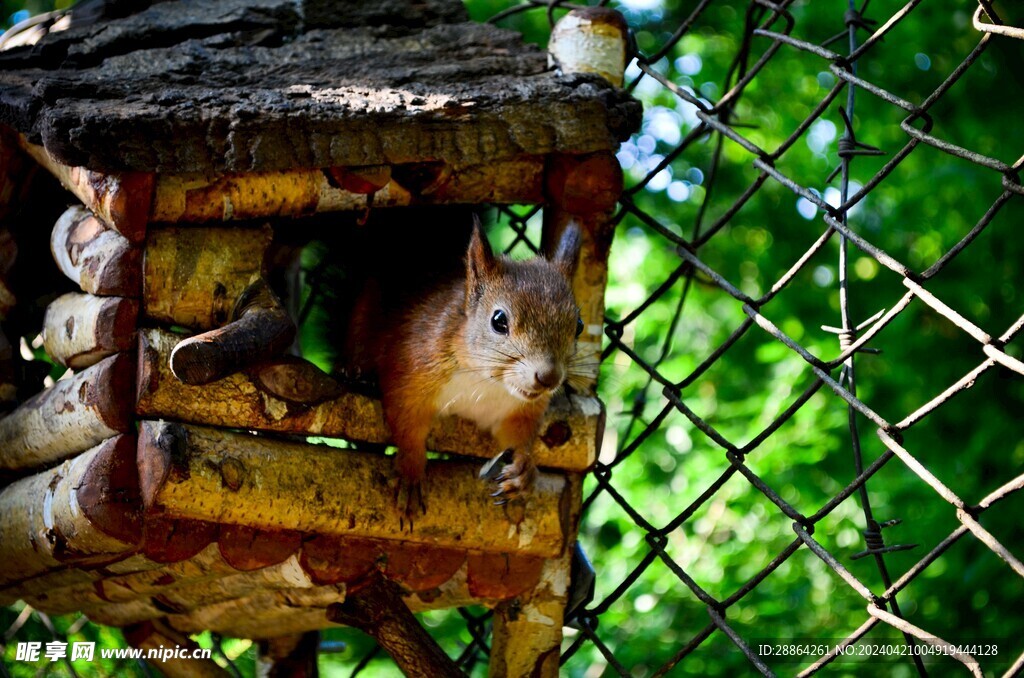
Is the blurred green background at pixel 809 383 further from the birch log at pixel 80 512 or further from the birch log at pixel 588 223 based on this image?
the birch log at pixel 80 512

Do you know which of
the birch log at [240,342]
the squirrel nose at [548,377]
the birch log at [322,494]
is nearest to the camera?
the birch log at [240,342]

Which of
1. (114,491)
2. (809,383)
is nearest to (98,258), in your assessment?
(114,491)

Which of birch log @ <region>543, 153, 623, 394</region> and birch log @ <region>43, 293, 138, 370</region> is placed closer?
birch log @ <region>43, 293, 138, 370</region>

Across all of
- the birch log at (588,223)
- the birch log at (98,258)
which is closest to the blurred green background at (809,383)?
the birch log at (588,223)

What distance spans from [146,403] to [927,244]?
Answer: 3.27 metres

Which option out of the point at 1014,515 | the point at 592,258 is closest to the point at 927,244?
the point at 1014,515

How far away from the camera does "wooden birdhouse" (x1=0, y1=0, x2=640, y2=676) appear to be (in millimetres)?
1829

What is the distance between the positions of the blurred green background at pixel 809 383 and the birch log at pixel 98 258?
3.98 ft

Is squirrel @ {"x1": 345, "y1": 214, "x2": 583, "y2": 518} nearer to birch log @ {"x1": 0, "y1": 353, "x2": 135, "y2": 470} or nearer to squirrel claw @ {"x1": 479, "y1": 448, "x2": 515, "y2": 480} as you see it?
squirrel claw @ {"x1": 479, "y1": 448, "x2": 515, "y2": 480}

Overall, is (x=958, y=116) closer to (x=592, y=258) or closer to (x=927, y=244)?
(x=927, y=244)

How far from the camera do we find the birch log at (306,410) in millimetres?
1839

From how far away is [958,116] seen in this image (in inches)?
142

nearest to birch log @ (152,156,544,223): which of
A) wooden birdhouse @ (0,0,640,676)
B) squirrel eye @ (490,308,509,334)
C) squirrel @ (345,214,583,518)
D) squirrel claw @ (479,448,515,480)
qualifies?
wooden birdhouse @ (0,0,640,676)

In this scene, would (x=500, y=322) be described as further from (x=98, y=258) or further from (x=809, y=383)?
(x=809, y=383)
